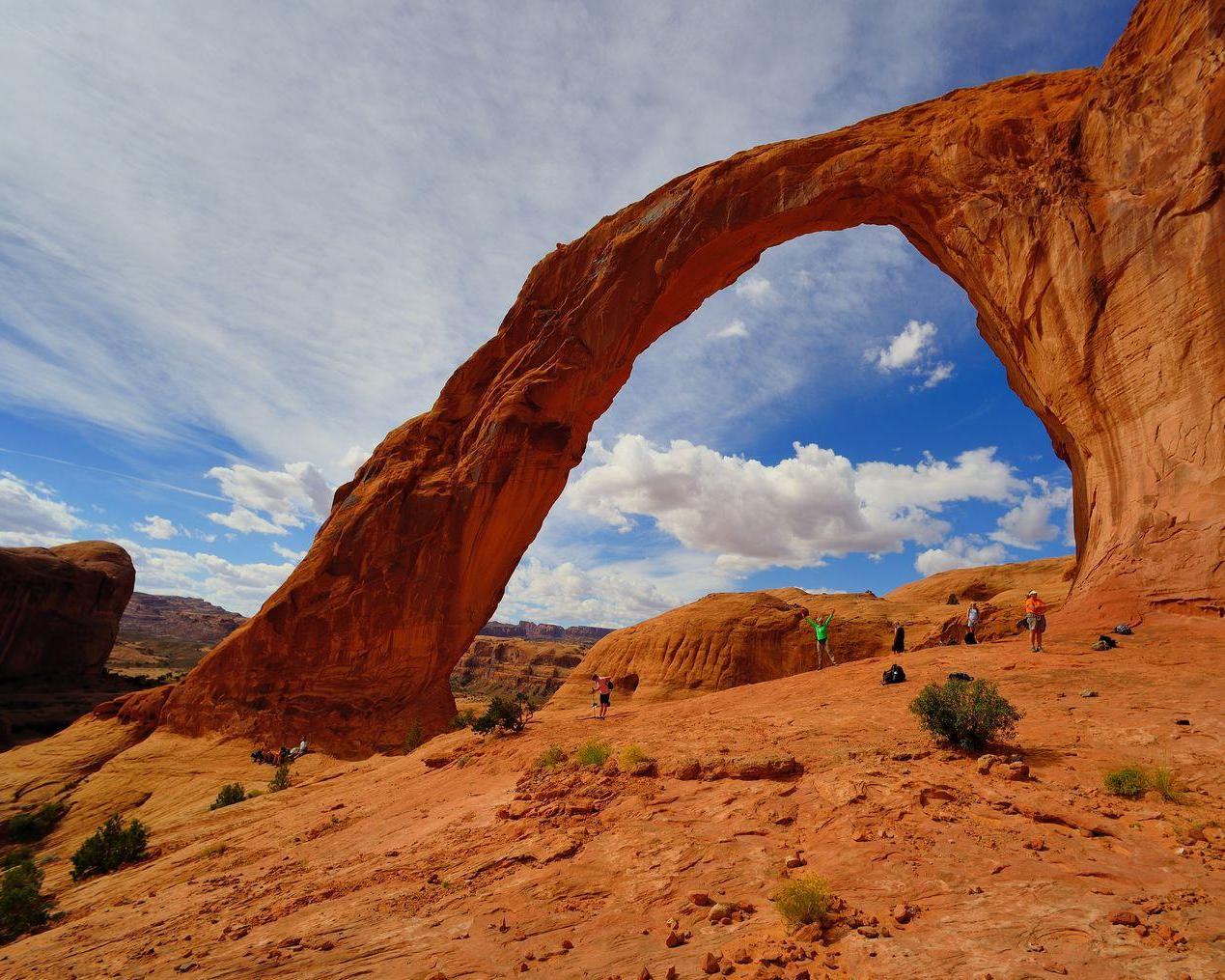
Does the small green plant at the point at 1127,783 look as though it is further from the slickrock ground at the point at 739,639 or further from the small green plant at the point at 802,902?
the slickrock ground at the point at 739,639

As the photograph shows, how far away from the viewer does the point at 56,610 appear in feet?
160

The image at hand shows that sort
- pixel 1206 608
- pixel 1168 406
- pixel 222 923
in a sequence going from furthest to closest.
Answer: pixel 1168 406 < pixel 1206 608 < pixel 222 923

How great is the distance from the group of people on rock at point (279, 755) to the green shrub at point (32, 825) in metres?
5.50

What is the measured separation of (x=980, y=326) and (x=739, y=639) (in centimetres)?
2188

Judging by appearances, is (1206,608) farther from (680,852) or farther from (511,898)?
(511,898)

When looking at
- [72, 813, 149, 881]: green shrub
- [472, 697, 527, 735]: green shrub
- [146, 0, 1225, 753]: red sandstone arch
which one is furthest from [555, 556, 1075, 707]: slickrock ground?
[72, 813, 149, 881]: green shrub

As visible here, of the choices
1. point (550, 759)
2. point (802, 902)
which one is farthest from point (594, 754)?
point (802, 902)

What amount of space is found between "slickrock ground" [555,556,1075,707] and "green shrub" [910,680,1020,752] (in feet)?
85.1

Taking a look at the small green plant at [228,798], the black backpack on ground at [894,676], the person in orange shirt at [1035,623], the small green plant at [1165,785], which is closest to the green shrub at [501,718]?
the black backpack on ground at [894,676]

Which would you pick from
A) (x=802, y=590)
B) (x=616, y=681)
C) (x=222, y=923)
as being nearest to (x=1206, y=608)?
(x=222, y=923)

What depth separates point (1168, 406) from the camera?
13.1 metres

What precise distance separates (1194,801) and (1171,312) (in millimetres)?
12159

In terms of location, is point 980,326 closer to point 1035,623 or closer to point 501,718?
point 1035,623

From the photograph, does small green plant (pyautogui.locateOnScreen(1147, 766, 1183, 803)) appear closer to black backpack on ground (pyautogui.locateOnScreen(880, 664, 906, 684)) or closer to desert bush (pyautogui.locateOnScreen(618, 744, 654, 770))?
desert bush (pyautogui.locateOnScreen(618, 744, 654, 770))
